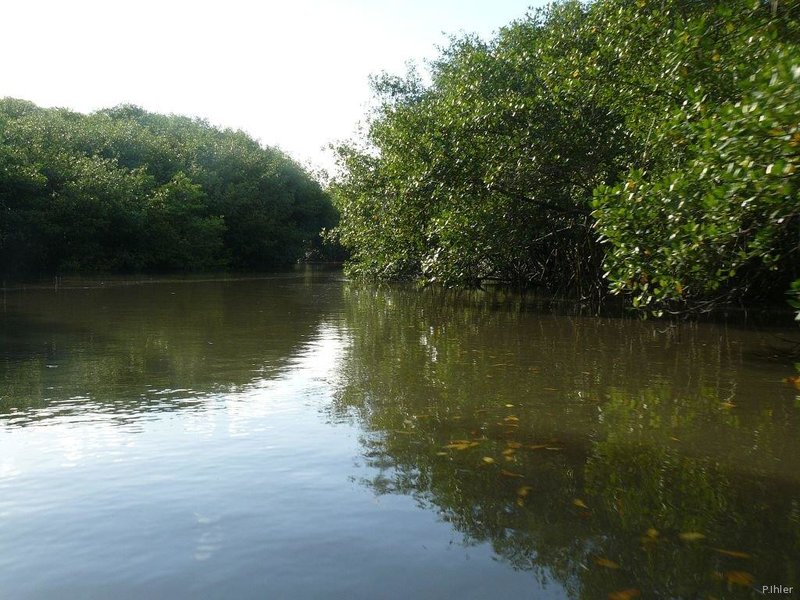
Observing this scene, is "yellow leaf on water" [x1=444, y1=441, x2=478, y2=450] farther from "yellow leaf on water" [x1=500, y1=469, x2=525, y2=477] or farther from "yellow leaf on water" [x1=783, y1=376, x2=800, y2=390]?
"yellow leaf on water" [x1=783, y1=376, x2=800, y2=390]

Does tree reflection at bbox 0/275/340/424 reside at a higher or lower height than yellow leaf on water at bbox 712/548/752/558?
lower

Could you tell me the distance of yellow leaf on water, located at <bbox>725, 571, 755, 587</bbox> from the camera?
3.66 m

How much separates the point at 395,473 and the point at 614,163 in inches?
529

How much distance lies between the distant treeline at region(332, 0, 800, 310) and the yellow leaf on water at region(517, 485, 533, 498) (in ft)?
10.6

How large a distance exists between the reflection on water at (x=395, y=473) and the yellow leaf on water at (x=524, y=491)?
0.02 metres

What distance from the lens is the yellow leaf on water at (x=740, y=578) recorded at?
144 inches

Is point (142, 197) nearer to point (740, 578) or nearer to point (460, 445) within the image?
point (460, 445)

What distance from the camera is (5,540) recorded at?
13.6 feet

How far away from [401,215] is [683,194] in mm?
12464

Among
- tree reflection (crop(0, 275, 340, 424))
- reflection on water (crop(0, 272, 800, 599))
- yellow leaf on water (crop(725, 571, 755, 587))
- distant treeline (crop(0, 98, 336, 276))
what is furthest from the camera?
distant treeline (crop(0, 98, 336, 276))

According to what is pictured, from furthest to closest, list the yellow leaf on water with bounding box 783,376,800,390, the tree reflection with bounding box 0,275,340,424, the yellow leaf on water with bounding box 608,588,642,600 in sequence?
the yellow leaf on water with bounding box 783,376,800,390 < the tree reflection with bounding box 0,275,340,424 < the yellow leaf on water with bounding box 608,588,642,600

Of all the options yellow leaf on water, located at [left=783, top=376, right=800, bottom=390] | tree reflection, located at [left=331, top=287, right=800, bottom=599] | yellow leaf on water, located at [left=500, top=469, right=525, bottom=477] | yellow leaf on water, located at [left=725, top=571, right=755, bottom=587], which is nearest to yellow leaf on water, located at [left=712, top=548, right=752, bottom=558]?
tree reflection, located at [left=331, top=287, right=800, bottom=599]

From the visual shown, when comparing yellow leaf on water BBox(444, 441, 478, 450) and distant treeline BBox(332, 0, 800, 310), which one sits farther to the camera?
distant treeline BBox(332, 0, 800, 310)

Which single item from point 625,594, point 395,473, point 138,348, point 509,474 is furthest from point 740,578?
point 138,348
